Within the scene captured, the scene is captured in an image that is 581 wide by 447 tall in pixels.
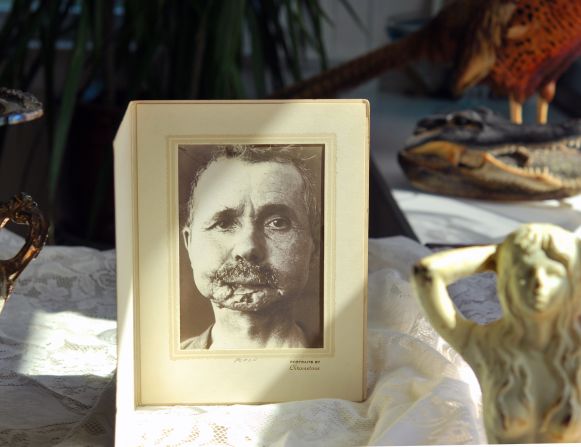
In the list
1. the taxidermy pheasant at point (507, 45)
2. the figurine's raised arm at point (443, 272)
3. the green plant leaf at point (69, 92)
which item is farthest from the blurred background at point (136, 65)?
the figurine's raised arm at point (443, 272)

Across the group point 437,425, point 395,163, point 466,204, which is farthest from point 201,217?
point 395,163

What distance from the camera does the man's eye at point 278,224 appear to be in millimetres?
628

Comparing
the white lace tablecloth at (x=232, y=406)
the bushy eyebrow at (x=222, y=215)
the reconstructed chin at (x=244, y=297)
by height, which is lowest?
the white lace tablecloth at (x=232, y=406)

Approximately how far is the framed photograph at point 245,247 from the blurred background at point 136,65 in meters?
1.07

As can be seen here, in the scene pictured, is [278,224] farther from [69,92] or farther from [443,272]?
[69,92]

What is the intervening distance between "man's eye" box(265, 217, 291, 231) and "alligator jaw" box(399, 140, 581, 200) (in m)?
0.72

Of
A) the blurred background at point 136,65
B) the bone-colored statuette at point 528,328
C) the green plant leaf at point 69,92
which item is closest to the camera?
the bone-colored statuette at point 528,328

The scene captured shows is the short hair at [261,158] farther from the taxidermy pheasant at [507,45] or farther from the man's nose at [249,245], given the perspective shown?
the taxidermy pheasant at [507,45]

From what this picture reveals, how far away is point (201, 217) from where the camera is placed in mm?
627

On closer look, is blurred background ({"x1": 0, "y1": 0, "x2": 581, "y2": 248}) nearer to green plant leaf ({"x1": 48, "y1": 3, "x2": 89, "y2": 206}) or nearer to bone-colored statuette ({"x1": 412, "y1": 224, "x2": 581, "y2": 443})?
green plant leaf ({"x1": 48, "y1": 3, "x2": 89, "y2": 206})

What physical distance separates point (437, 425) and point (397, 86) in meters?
2.11

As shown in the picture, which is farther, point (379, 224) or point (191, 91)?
point (191, 91)

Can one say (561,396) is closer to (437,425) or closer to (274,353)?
(437,425)

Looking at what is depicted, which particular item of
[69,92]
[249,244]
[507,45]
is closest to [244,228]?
[249,244]
